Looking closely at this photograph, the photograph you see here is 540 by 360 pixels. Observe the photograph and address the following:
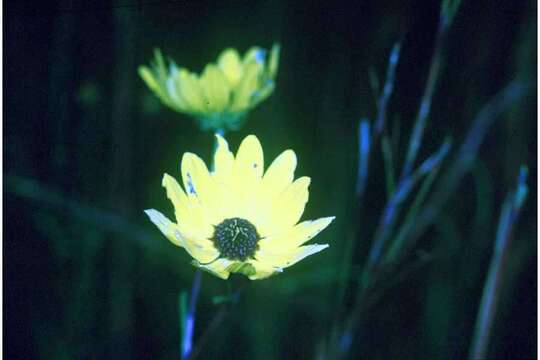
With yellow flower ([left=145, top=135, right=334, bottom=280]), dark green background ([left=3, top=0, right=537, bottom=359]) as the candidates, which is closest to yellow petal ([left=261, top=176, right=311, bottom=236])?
yellow flower ([left=145, top=135, right=334, bottom=280])

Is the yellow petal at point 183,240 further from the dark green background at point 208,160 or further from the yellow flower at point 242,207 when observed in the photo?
the dark green background at point 208,160

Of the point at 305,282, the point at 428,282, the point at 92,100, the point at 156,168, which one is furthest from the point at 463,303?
the point at 92,100

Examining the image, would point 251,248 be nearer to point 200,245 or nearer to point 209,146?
point 200,245

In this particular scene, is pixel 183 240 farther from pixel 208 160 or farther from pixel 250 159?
pixel 208 160

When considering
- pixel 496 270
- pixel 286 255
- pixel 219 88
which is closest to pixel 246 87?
pixel 219 88

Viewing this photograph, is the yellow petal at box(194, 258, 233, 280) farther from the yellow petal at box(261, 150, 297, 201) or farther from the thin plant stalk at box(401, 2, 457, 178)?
the thin plant stalk at box(401, 2, 457, 178)

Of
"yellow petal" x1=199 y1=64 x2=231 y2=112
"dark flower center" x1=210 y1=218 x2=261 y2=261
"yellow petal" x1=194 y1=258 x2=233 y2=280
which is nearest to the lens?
"yellow petal" x1=194 y1=258 x2=233 y2=280

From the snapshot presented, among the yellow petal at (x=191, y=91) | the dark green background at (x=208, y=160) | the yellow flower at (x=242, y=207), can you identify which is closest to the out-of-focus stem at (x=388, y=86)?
the dark green background at (x=208, y=160)
